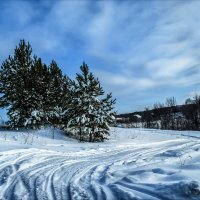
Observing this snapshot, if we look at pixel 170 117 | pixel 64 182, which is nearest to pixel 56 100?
pixel 64 182

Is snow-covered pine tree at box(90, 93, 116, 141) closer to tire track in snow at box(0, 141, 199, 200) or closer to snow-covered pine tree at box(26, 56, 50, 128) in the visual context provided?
snow-covered pine tree at box(26, 56, 50, 128)

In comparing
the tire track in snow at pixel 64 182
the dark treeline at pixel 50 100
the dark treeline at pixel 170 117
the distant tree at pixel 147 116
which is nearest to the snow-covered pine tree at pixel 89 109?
the dark treeline at pixel 50 100

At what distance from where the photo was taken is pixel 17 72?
2670 cm

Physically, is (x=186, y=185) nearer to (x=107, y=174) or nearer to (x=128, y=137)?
(x=107, y=174)

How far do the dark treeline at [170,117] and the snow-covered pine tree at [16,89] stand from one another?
49194 mm

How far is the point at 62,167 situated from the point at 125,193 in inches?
151

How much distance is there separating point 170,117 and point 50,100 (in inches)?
3010

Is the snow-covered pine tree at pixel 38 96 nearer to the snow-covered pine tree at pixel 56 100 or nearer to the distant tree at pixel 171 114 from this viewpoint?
the snow-covered pine tree at pixel 56 100

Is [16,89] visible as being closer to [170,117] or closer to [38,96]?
[38,96]

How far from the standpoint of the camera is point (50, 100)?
26641 mm

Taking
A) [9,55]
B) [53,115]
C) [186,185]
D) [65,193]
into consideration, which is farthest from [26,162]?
[9,55]

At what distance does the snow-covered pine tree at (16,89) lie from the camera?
2609 cm

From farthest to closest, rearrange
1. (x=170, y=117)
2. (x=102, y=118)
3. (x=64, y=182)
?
(x=170, y=117)
(x=102, y=118)
(x=64, y=182)

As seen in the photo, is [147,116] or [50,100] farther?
[147,116]
